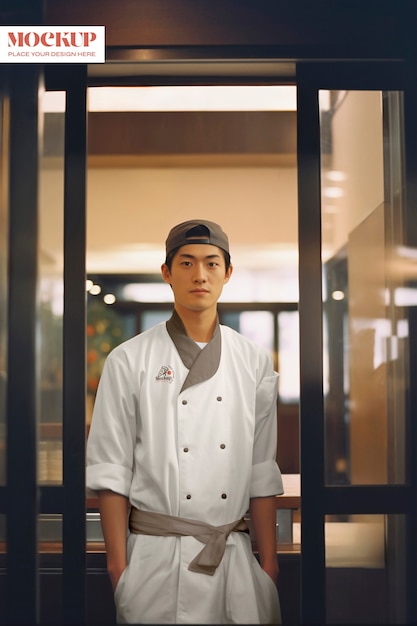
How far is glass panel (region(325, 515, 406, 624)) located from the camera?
Result: 2592 mm

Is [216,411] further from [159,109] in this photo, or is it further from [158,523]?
[159,109]

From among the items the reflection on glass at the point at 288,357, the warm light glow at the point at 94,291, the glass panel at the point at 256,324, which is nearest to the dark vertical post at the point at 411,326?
the warm light glow at the point at 94,291

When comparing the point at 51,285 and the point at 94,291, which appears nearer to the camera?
the point at 51,285

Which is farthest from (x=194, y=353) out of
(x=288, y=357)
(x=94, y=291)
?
(x=288, y=357)

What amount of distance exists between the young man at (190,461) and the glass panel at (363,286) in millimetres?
Answer: 240

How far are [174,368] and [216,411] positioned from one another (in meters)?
0.19

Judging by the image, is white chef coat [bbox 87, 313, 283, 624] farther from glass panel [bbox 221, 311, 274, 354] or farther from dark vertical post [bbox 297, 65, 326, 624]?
glass panel [bbox 221, 311, 274, 354]

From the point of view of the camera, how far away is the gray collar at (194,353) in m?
2.52

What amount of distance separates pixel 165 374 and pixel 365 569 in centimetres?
90

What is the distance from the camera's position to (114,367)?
2.53 meters

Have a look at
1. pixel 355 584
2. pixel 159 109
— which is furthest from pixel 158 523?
pixel 159 109

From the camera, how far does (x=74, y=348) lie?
2.66 metres

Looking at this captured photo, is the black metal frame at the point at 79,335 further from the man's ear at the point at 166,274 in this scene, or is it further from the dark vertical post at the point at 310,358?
the man's ear at the point at 166,274

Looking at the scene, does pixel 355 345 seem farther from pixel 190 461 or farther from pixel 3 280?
pixel 3 280
